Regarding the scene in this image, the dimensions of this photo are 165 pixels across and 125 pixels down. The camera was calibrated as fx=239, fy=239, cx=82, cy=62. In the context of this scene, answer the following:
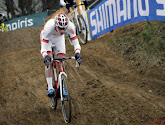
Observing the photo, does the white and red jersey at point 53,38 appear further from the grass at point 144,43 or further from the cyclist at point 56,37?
the grass at point 144,43

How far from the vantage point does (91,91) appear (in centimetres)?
704

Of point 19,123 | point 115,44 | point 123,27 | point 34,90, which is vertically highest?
point 123,27

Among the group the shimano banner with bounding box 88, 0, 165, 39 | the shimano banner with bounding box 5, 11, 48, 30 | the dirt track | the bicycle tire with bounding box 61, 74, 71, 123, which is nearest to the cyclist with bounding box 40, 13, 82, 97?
the bicycle tire with bounding box 61, 74, 71, 123

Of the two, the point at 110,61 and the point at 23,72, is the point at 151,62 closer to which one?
the point at 110,61

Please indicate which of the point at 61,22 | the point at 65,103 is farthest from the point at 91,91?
the point at 61,22

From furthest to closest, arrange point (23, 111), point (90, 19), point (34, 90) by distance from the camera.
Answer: point (90, 19)
point (34, 90)
point (23, 111)

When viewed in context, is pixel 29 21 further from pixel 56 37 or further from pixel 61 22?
pixel 61 22

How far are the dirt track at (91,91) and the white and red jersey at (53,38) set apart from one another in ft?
5.26

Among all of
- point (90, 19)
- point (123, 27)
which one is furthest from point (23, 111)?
point (90, 19)

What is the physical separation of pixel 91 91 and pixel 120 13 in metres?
4.40

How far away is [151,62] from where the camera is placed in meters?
7.87

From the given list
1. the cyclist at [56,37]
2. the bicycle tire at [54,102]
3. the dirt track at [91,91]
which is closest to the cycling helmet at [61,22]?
the cyclist at [56,37]

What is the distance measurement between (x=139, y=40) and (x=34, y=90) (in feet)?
13.9

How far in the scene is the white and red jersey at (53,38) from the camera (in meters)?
5.73
